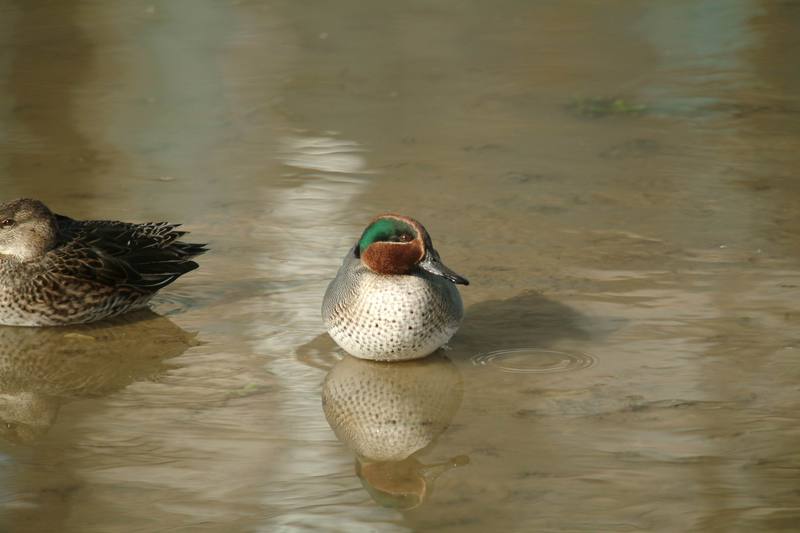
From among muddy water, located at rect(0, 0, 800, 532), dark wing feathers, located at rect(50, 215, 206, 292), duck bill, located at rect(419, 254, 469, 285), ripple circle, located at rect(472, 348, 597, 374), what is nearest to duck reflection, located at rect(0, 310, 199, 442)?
muddy water, located at rect(0, 0, 800, 532)

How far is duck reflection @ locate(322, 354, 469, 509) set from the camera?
4.67 m

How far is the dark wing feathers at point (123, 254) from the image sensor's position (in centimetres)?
611

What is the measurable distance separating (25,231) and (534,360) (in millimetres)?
2380

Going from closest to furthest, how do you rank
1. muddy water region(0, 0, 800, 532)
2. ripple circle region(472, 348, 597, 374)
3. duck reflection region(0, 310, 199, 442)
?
muddy water region(0, 0, 800, 532) → duck reflection region(0, 310, 199, 442) → ripple circle region(472, 348, 597, 374)

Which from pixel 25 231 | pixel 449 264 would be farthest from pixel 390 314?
pixel 25 231

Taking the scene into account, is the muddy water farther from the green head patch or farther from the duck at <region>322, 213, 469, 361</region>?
the green head patch

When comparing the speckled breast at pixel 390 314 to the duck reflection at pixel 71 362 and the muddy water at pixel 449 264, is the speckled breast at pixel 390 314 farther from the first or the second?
the duck reflection at pixel 71 362

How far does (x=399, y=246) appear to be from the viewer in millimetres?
5375

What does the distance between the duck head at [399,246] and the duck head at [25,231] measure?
162cm

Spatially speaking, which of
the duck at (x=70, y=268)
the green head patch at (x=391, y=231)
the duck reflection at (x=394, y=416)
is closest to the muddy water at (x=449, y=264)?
the duck reflection at (x=394, y=416)

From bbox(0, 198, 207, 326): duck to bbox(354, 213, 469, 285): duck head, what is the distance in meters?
1.31

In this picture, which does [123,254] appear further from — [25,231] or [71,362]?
[71,362]

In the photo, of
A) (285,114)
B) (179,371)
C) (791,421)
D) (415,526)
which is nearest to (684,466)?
(791,421)

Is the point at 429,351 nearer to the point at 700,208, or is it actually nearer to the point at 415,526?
the point at 415,526
